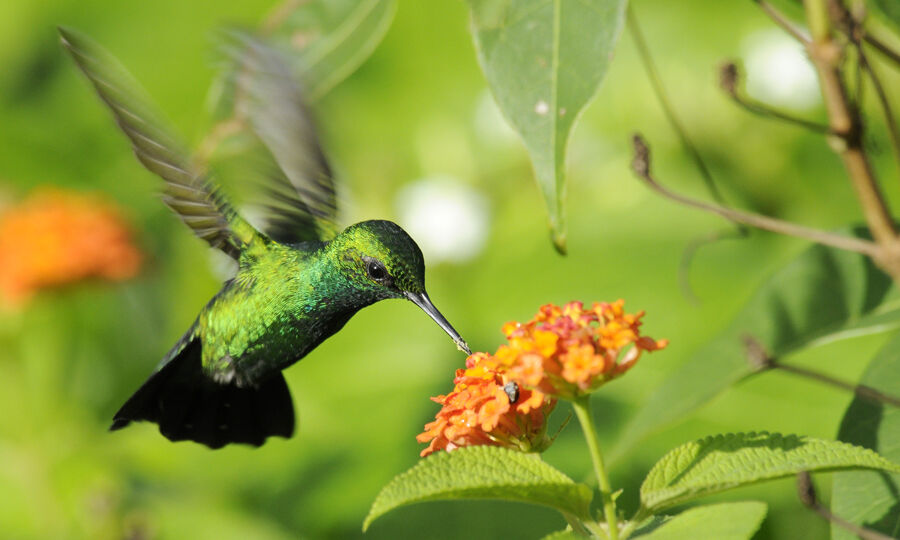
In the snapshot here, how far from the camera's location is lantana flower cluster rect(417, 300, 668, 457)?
3.09 ft

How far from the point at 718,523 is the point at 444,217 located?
2182 millimetres

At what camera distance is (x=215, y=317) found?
158 cm

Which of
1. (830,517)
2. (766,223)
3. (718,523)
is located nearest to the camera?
(718,523)

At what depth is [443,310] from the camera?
2646mm

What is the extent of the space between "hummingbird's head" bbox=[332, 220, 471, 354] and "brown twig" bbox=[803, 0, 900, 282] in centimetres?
48

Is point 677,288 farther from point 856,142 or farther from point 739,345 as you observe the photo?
point 856,142

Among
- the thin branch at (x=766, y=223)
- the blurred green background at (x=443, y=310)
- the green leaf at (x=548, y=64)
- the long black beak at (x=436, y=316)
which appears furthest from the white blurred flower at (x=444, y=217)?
the green leaf at (x=548, y=64)

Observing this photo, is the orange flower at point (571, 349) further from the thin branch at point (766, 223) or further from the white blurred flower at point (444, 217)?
the white blurred flower at point (444, 217)

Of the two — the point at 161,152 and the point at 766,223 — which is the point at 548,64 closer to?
the point at 766,223

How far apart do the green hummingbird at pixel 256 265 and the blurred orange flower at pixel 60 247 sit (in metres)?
1.04

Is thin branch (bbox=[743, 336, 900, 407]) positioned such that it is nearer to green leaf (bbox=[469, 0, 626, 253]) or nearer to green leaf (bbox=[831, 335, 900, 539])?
green leaf (bbox=[831, 335, 900, 539])

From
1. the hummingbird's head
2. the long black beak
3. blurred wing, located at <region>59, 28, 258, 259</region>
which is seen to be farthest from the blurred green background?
the long black beak

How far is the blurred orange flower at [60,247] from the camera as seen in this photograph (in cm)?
247

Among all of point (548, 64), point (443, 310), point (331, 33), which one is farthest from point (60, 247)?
point (548, 64)
